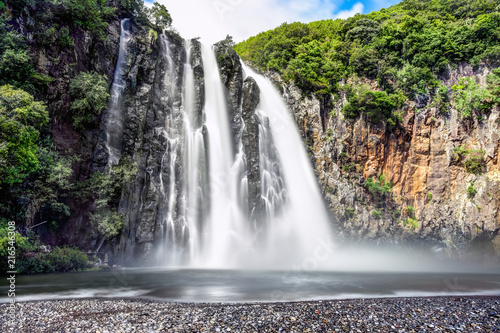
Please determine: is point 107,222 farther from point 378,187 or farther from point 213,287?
point 378,187

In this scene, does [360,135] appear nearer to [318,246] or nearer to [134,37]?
[318,246]

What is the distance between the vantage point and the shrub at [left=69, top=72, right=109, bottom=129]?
713 inches

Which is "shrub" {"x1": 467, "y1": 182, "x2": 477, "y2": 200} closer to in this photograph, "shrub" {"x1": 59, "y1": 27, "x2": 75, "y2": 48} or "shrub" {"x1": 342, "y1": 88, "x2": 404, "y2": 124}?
"shrub" {"x1": 342, "y1": 88, "x2": 404, "y2": 124}

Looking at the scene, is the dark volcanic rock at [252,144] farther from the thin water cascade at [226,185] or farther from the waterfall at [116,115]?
the waterfall at [116,115]

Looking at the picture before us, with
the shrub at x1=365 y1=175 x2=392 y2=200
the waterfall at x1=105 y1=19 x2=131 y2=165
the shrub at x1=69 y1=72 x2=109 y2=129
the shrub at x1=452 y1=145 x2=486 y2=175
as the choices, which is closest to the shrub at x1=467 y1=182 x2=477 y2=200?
the shrub at x1=452 y1=145 x2=486 y2=175

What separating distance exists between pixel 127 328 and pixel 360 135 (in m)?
27.6

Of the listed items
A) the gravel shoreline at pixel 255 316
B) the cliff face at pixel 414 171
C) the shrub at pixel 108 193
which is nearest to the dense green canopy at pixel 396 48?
the cliff face at pixel 414 171

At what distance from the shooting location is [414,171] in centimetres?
2873

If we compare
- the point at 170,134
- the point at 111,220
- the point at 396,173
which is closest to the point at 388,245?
the point at 396,173

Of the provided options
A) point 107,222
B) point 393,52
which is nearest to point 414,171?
point 393,52

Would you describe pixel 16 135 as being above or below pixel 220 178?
above

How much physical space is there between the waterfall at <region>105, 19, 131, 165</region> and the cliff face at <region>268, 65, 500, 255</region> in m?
16.3

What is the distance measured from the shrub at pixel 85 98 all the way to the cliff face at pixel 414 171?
18581 millimetres

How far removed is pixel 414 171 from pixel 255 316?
88.2 ft
